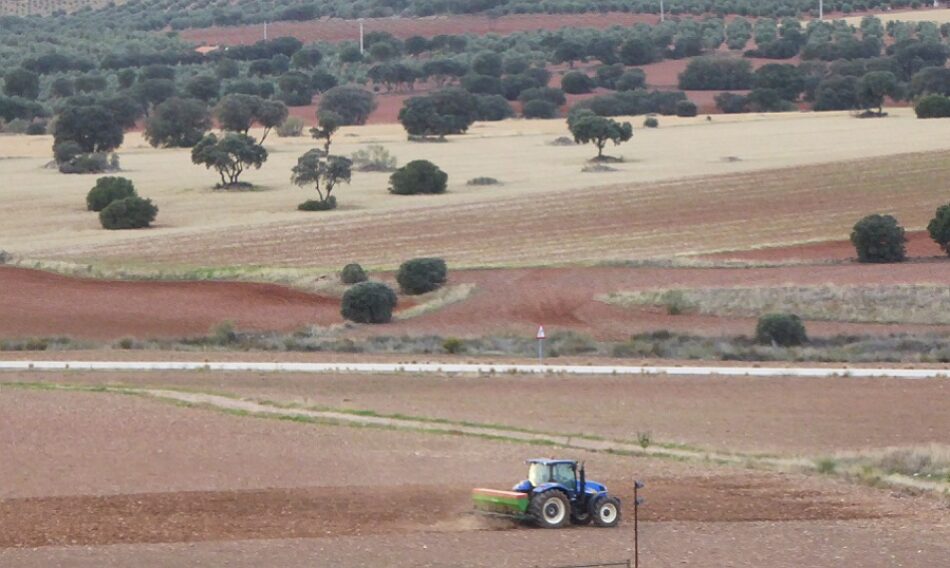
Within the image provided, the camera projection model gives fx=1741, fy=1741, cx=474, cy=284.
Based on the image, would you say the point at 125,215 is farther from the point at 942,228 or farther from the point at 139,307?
the point at 942,228

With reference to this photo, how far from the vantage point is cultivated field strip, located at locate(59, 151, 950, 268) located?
183 feet

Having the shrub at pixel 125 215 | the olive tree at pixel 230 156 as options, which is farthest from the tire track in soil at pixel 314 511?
the olive tree at pixel 230 156

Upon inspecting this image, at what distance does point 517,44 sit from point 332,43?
20.8 meters

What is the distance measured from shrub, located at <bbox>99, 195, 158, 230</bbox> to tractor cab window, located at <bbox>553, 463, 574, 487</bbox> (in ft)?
141

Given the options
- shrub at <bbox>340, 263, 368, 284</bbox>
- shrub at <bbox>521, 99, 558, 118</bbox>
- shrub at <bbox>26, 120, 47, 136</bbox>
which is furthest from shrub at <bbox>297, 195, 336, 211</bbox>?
shrub at <bbox>521, 99, 558, 118</bbox>

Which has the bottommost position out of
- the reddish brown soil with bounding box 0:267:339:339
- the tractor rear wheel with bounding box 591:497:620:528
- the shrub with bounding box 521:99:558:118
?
the shrub with bounding box 521:99:558:118

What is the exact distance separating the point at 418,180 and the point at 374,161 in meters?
10.1

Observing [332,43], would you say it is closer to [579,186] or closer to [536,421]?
[579,186]

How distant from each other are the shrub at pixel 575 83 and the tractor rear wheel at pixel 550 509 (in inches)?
4312

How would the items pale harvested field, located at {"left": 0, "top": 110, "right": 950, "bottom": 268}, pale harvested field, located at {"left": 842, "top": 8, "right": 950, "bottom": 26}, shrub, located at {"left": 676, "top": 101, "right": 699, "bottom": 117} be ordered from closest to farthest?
pale harvested field, located at {"left": 0, "top": 110, "right": 950, "bottom": 268}, shrub, located at {"left": 676, "top": 101, "right": 699, "bottom": 117}, pale harvested field, located at {"left": 842, "top": 8, "right": 950, "bottom": 26}

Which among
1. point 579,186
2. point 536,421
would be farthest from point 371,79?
point 536,421

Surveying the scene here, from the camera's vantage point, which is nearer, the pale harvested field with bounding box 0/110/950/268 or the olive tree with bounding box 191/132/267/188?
the pale harvested field with bounding box 0/110/950/268

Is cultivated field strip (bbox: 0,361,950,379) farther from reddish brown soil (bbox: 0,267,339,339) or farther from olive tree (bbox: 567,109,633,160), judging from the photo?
olive tree (bbox: 567,109,633,160)

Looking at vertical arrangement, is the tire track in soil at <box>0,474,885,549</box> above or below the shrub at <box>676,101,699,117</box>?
above
